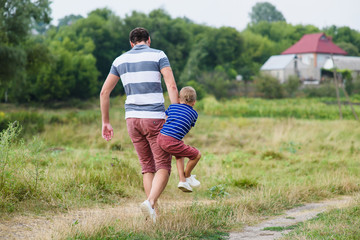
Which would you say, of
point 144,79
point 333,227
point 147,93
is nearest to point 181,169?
point 147,93

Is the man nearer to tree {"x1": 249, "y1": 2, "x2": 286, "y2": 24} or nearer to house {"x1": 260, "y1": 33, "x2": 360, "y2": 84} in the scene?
house {"x1": 260, "y1": 33, "x2": 360, "y2": 84}

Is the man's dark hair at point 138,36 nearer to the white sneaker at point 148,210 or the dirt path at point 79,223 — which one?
the white sneaker at point 148,210

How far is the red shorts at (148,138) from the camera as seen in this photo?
4.57 meters

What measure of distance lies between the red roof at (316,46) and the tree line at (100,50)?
1956 mm

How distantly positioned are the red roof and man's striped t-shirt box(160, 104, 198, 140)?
5201 centimetres

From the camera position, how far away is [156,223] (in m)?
4.33

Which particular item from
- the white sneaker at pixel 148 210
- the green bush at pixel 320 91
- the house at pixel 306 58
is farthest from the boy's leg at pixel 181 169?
the house at pixel 306 58

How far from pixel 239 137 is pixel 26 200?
1353cm

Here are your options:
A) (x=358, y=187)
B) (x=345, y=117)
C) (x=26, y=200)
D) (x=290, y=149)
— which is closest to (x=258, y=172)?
(x=358, y=187)

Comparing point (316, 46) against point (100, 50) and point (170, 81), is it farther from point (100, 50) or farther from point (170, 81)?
point (170, 81)

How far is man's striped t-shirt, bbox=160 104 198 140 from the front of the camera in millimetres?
4531

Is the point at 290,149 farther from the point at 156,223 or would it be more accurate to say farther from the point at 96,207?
the point at 156,223

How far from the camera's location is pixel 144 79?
4.55 m

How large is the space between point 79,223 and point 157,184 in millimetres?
877
